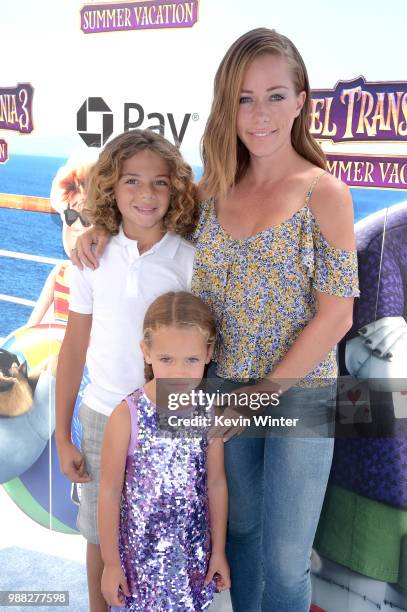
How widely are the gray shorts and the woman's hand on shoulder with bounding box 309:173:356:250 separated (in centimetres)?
77

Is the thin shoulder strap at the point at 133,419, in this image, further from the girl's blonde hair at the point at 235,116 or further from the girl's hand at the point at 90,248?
the girl's blonde hair at the point at 235,116

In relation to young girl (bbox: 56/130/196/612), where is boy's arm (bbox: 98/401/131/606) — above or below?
below

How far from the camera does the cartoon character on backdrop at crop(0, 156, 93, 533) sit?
2.08 m

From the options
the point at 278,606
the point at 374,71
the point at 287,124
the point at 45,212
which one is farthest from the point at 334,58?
the point at 278,606

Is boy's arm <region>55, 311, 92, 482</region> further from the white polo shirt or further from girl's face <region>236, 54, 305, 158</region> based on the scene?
girl's face <region>236, 54, 305, 158</region>

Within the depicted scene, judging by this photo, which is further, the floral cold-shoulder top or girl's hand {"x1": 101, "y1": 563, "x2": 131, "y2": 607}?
girl's hand {"x1": 101, "y1": 563, "x2": 131, "y2": 607}

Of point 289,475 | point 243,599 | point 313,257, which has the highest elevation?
point 313,257

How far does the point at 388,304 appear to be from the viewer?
1726 mm

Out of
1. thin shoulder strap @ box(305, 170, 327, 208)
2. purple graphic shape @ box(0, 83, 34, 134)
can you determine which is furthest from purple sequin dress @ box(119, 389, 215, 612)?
purple graphic shape @ box(0, 83, 34, 134)

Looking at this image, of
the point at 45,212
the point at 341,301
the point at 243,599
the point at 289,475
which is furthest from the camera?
the point at 45,212

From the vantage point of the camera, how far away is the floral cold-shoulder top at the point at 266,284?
1.42m

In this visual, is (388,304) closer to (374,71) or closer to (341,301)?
(341,301)

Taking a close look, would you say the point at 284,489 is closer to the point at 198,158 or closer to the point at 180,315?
the point at 180,315

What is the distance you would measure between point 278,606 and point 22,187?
4.90ft
